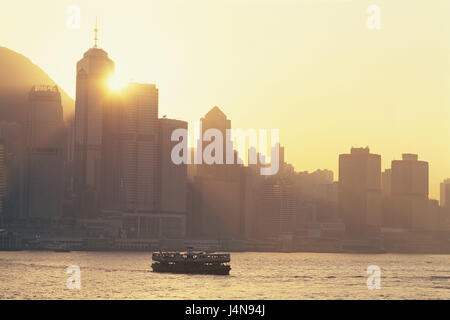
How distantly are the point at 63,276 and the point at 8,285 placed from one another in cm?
2750

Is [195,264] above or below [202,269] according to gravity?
above

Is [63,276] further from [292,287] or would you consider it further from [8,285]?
[292,287]

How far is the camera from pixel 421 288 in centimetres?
13538

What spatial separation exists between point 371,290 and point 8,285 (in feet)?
178

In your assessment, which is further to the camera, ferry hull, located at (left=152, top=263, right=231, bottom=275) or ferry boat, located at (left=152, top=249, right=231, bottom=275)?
ferry boat, located at (left=152, top=249, right=231, bottom=275)

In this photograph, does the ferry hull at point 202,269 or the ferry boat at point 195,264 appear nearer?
the ferry hull at point 202,269

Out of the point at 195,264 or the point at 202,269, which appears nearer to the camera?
the point at 202,269
